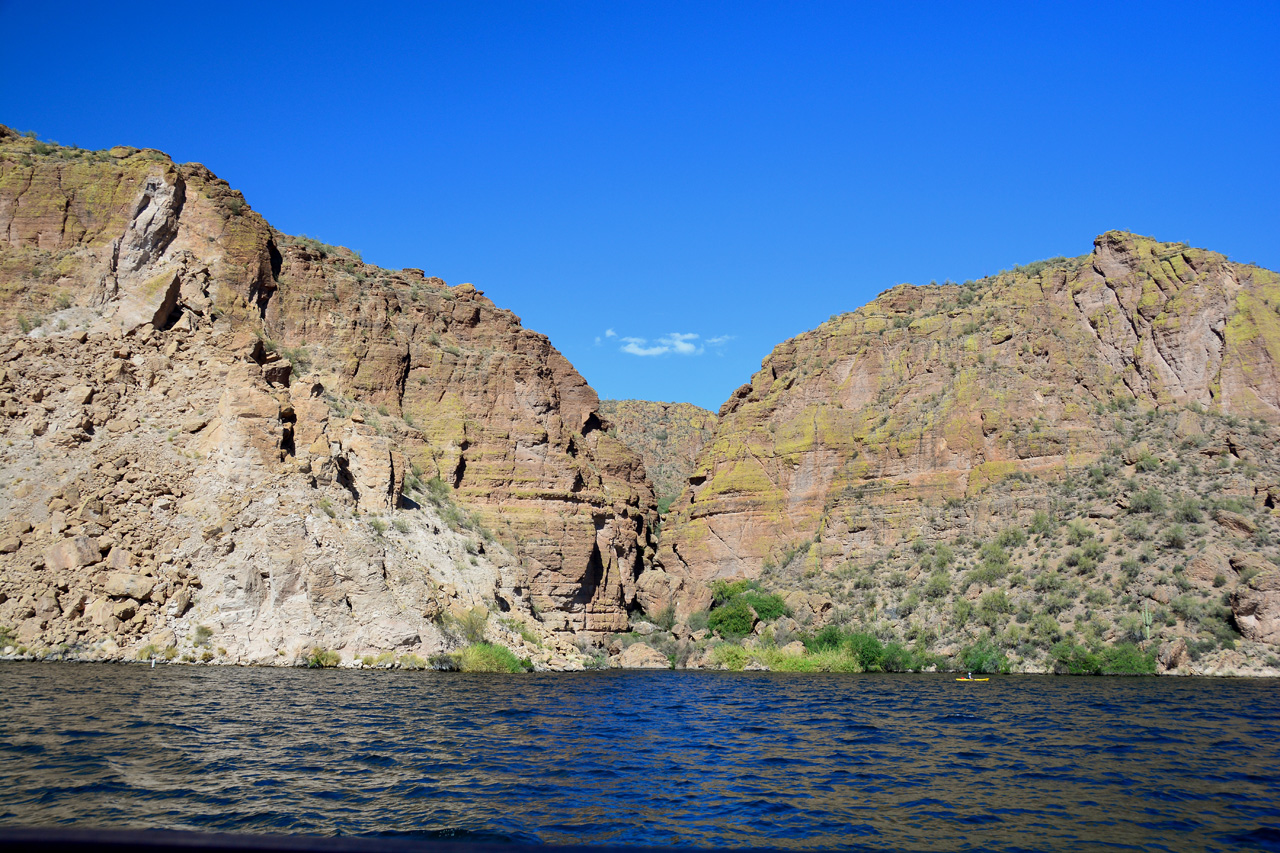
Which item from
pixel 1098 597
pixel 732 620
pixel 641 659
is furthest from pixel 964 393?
pixel 641 659

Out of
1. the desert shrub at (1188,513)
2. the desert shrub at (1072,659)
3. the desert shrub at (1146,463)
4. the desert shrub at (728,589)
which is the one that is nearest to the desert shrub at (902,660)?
the desert shrub at (1072,659)

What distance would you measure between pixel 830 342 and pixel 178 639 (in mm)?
59168

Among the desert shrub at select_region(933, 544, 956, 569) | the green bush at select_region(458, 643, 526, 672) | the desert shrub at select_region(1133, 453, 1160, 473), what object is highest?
the desert shrub at select_region(1133, 453, 1160, 473)

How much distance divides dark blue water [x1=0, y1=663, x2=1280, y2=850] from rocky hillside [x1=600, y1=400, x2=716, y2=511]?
253 ft

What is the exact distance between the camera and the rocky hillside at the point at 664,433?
108 metres

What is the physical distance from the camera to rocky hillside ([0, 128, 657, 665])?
33656 millimetres

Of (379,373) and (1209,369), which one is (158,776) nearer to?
(379,373)

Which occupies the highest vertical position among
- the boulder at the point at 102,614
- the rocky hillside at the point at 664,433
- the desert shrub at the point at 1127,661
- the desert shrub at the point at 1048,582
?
the rocky hillside at the point at 664,433

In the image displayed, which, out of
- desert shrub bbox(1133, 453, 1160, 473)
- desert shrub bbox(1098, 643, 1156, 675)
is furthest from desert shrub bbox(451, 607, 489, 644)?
desert shrub bbox(1133, 453, 1160, 473)

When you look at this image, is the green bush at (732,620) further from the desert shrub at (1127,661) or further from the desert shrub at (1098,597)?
the desert shrub at (1127,661)

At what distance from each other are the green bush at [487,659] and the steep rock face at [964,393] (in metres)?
32.3

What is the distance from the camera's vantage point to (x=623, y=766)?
1719cm

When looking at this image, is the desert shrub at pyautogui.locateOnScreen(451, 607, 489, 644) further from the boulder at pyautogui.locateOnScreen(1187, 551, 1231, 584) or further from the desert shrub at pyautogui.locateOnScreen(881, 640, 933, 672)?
the boulder at pyautogui.locateOnScreen(1187, 551, 1231, 584)

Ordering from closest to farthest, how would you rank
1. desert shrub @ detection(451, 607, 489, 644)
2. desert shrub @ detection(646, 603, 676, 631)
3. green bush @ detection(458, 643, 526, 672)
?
green bush @ detection(458, 643, 526, 672) < desert shrub @ detection(451, 607, 489, 644) < desert shrub @ detection(646, 603, 676, 631)
